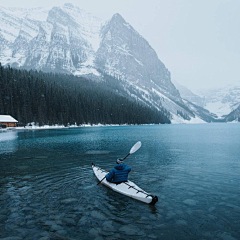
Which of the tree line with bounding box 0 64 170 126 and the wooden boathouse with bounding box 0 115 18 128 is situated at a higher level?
the tree line with bounding box 0 64 170 126

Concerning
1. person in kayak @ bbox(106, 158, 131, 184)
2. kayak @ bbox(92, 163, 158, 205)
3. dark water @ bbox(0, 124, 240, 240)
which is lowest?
dark water @ bbox(0, 124, 240, 240)

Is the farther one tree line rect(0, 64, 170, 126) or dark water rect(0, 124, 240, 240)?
tree line rect(0, 64, 170, 126)

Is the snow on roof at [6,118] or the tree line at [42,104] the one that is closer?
the snow on roof at [6,118]

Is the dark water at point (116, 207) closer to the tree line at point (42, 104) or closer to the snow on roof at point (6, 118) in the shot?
the snow on roof at point (6, 118)

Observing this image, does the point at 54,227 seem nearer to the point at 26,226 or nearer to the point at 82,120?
the point at 26,226

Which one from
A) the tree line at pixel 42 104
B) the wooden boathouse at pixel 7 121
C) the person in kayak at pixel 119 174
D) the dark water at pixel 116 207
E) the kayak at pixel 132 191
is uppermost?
the tree line at pixel 42 104

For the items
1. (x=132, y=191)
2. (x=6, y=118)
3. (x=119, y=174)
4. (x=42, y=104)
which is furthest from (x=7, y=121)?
(x=132, y=191)

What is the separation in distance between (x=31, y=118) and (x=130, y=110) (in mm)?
90173

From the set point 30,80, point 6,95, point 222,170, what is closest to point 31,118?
point 6,95

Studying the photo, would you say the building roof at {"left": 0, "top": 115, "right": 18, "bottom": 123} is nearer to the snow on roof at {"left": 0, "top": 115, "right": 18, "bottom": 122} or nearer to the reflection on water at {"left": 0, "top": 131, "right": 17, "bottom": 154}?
the snow on roof at {"left": 0, "top": 115, "right": 18, "bottom": 122}

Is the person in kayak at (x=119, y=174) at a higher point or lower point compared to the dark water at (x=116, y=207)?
higher

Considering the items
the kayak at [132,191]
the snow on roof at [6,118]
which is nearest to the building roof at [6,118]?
the snow on roof at [6,118]

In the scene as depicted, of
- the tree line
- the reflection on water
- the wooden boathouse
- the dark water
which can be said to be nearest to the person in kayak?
the dark water

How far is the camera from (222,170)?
2145 centimetres
